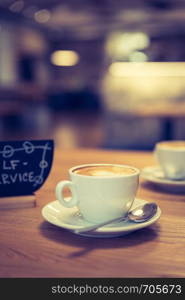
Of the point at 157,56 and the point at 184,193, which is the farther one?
the point at 157,56

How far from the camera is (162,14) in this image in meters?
7.68

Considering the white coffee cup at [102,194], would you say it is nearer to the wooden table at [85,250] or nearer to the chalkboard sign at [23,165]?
the wooden table at [85,250]

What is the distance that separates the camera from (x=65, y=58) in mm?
10898

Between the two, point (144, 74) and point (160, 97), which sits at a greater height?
point (144, 74)

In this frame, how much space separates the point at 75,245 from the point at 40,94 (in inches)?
329

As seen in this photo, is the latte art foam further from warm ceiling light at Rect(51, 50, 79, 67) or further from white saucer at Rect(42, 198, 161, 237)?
warm ceiling light at Rect(51, 50, 79, 67)

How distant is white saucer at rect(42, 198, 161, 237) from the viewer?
656 mm

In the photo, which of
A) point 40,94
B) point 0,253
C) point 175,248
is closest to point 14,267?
point 0,253

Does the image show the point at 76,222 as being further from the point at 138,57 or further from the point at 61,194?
the point at 138,57

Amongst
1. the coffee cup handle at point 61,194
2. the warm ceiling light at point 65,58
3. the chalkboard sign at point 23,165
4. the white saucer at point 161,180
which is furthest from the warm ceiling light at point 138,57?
the coffee cup handle at point 61,194

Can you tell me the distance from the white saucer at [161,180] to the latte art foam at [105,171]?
259 millimetres
